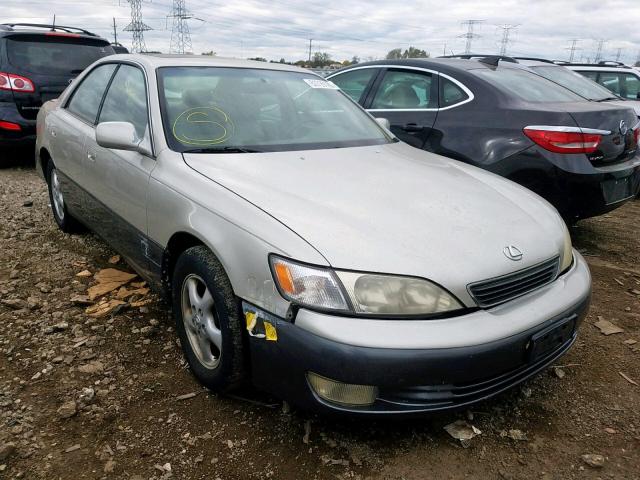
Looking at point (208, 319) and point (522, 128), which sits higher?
point (522, 128)

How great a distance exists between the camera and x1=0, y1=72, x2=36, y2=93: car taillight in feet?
19.9

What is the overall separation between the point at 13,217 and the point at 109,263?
164 centimetres

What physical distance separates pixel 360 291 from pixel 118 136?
152cm

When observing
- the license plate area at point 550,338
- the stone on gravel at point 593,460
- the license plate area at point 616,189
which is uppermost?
the license plate area at point 616,189

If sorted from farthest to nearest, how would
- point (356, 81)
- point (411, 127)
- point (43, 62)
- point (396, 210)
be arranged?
point (43, 62)
point (356, 81)
point (411, 127)
point (396, 210)

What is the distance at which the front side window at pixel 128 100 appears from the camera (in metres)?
2.84

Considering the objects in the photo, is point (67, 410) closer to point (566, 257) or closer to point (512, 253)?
point (512, 253)

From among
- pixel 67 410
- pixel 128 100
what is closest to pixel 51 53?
pixel 128 100

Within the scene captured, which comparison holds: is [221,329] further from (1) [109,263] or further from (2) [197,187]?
(1) [109,263]

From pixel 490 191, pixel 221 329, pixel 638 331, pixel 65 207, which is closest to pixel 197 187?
pixel 221 329

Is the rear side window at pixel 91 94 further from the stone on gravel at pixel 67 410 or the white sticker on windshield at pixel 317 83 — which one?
the stone on gravel at pixel 67 410

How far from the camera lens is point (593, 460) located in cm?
201

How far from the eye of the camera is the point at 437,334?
69.5 inches

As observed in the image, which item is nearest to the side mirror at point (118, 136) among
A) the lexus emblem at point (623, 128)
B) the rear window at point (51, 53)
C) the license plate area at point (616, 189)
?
the license plate area at point (616, 189)
